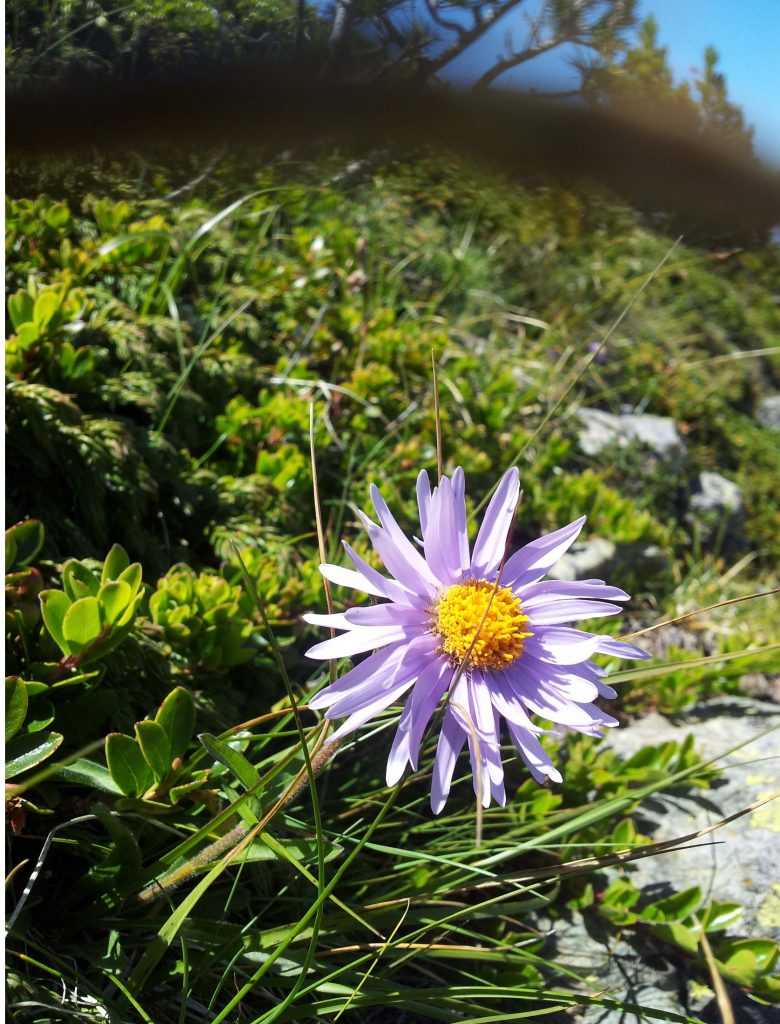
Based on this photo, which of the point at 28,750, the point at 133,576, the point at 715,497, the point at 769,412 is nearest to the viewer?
→ the point at 28,750

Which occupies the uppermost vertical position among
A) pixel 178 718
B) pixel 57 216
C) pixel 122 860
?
pixel 57 216

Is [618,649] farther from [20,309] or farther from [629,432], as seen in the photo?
[629,432]

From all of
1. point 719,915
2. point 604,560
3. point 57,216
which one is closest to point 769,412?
point 604,560

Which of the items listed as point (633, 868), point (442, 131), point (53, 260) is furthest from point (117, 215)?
point (633, 868)

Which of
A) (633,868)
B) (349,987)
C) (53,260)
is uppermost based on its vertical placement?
(53,260)

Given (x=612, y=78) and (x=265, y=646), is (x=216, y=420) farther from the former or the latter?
(x=612, y=78)

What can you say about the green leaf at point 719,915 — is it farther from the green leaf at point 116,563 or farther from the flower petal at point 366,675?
the green leaf at point 116,563

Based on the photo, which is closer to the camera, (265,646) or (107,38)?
(107,38)
